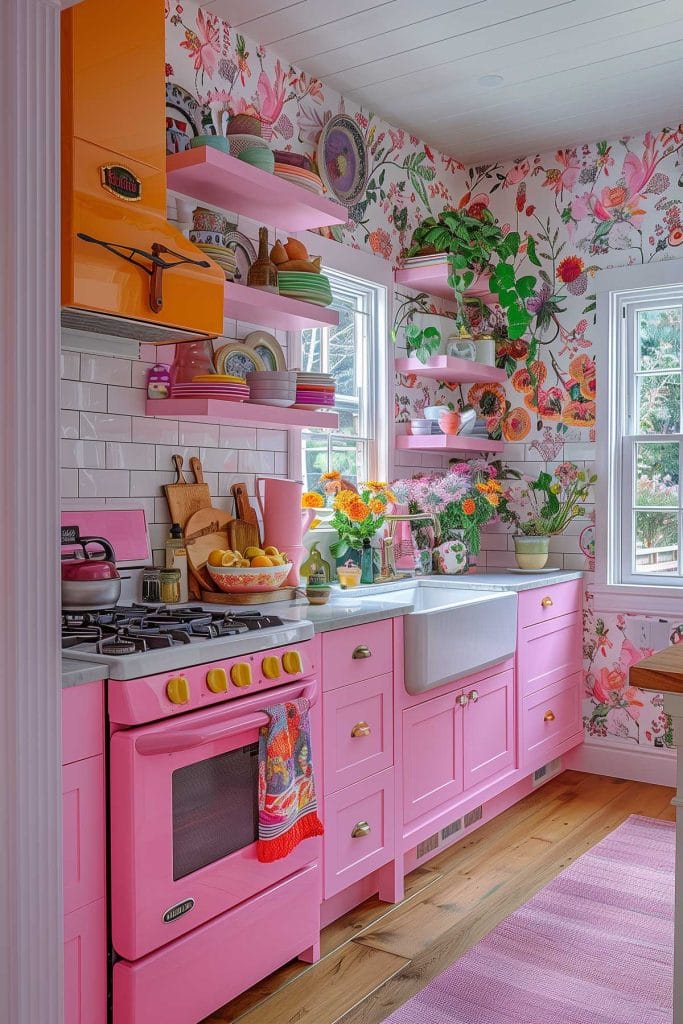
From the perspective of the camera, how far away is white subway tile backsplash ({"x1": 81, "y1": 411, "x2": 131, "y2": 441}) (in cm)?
268

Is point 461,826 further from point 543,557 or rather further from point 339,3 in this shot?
point 339,3

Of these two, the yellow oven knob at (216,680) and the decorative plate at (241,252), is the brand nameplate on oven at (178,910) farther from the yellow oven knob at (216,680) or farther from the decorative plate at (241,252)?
the decorative plate at (241,252)

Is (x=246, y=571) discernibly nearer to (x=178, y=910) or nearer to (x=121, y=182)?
(x=178, y=910)

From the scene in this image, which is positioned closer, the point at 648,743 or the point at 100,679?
the point at 100,679

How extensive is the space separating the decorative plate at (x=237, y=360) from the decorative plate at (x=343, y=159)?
3.17 ft

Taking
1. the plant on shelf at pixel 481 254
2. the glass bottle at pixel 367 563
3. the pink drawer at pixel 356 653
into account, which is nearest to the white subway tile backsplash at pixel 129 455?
the pink drawer at pixel 356 653

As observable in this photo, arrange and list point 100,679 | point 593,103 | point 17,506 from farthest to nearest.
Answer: point 593,103 < point 100,679 < point 17,506

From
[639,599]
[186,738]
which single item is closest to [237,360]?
[186,738]

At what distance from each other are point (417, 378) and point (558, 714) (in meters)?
1.68

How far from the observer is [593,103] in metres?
3.84

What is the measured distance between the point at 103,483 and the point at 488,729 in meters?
1.78

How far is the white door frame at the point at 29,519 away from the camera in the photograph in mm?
1678

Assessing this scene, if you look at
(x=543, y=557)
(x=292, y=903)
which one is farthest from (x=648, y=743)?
(x=292, y=903)

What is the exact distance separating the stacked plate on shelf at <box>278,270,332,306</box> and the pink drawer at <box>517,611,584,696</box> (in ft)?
5.41
